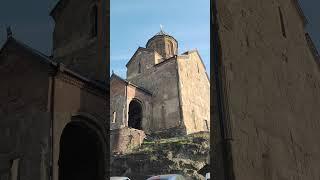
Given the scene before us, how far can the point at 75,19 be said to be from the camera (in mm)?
8055

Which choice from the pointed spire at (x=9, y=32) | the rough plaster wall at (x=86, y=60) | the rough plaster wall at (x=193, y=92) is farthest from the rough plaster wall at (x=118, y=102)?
the pointed spire at (x=9, y=32)

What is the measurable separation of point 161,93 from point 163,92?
23 centimetres

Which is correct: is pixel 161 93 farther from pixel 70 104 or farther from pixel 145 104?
pixel 70 104

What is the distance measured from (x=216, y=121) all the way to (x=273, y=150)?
166cm

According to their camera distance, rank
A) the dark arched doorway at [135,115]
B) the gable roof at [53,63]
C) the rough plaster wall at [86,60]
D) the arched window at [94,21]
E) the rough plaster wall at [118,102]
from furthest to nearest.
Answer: the dark arched doorway at [135,115] → the rough plaster wall at [118,102] → the arched window at [94,21] → the rough plaster wall at [86,60] → the gable roof at [53,63]

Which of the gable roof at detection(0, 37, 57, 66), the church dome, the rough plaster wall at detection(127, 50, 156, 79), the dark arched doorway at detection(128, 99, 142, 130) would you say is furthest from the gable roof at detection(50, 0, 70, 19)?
the church dome

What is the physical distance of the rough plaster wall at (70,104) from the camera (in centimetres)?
641

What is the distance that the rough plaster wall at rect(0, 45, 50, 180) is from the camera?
6180mm

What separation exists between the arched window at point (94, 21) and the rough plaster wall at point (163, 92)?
27161 mm

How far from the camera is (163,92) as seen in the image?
36594 mm

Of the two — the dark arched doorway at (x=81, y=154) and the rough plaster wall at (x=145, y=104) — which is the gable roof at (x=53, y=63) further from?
the rough plaster wall at (x=145, y=104)

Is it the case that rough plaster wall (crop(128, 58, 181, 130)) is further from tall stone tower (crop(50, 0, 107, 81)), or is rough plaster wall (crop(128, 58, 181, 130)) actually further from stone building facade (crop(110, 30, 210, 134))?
tall stone tower (crop(50, 0, 107, 81))

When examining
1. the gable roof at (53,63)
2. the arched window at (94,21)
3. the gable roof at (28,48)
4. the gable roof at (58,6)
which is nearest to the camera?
the gable roof at (53,63)

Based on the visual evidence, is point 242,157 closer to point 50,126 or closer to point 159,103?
point 50,126
